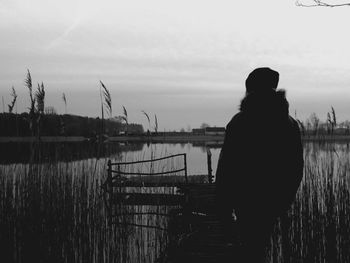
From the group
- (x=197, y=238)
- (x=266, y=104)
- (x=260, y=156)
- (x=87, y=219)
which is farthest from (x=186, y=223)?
(x=266, y=104)

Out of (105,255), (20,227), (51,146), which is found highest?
(51,146)

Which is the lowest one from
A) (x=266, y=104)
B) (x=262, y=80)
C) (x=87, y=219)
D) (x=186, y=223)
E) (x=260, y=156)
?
(x=186, y=223)

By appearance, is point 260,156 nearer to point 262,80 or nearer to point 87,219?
Result: point 262,80

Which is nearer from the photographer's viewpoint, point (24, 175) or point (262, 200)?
point (262, 200)

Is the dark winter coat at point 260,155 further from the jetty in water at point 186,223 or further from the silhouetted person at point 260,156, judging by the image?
the jetty in water at point 186,223

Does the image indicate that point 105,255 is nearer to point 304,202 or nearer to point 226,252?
point 226,252

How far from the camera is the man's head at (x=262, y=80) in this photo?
221 centimetres

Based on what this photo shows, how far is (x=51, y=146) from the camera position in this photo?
4738 millimetres

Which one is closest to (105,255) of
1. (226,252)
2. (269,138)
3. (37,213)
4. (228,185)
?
(37,213)

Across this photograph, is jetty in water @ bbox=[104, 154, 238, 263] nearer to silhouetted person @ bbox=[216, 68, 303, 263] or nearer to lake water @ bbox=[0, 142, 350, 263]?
lake water @ bbox=[0, 142, 350, 263]

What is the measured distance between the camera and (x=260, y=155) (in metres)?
2.16

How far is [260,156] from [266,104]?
32 centimetres

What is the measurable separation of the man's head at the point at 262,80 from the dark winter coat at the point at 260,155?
0.04m

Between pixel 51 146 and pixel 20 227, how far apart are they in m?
1.30
